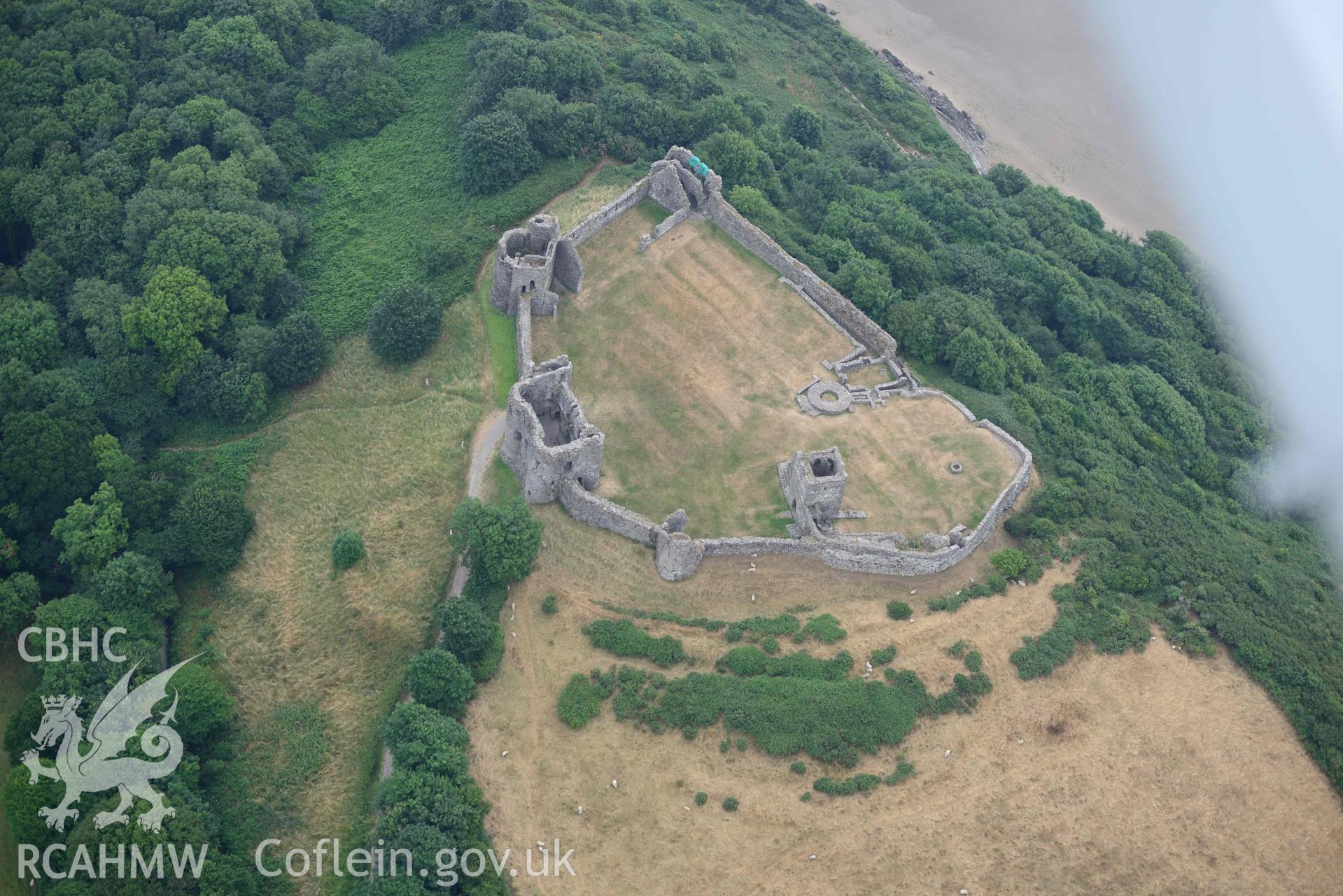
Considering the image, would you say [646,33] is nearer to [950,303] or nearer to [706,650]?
[950,303]

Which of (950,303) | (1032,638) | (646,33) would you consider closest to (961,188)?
(950,303)

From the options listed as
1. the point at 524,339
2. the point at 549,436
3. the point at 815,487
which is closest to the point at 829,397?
the point at 815,487

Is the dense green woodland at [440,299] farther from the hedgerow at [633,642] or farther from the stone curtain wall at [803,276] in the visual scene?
the hedgerow at [633,642]

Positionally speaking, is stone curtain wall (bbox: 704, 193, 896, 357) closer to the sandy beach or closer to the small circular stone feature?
the small circular stone feature

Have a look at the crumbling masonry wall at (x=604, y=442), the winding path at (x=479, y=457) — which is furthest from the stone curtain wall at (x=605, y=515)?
the winding path at (x=479, y=457)

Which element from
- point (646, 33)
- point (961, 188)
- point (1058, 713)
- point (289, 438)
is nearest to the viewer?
point (1058, 713)

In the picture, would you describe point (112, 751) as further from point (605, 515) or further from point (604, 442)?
point (604, 442)

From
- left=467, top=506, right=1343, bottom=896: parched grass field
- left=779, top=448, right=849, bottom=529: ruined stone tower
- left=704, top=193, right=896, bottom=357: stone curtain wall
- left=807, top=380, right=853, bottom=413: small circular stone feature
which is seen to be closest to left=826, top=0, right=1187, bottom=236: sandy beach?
left=704, top=193, right=896, bottom=357: stone curtain wall
